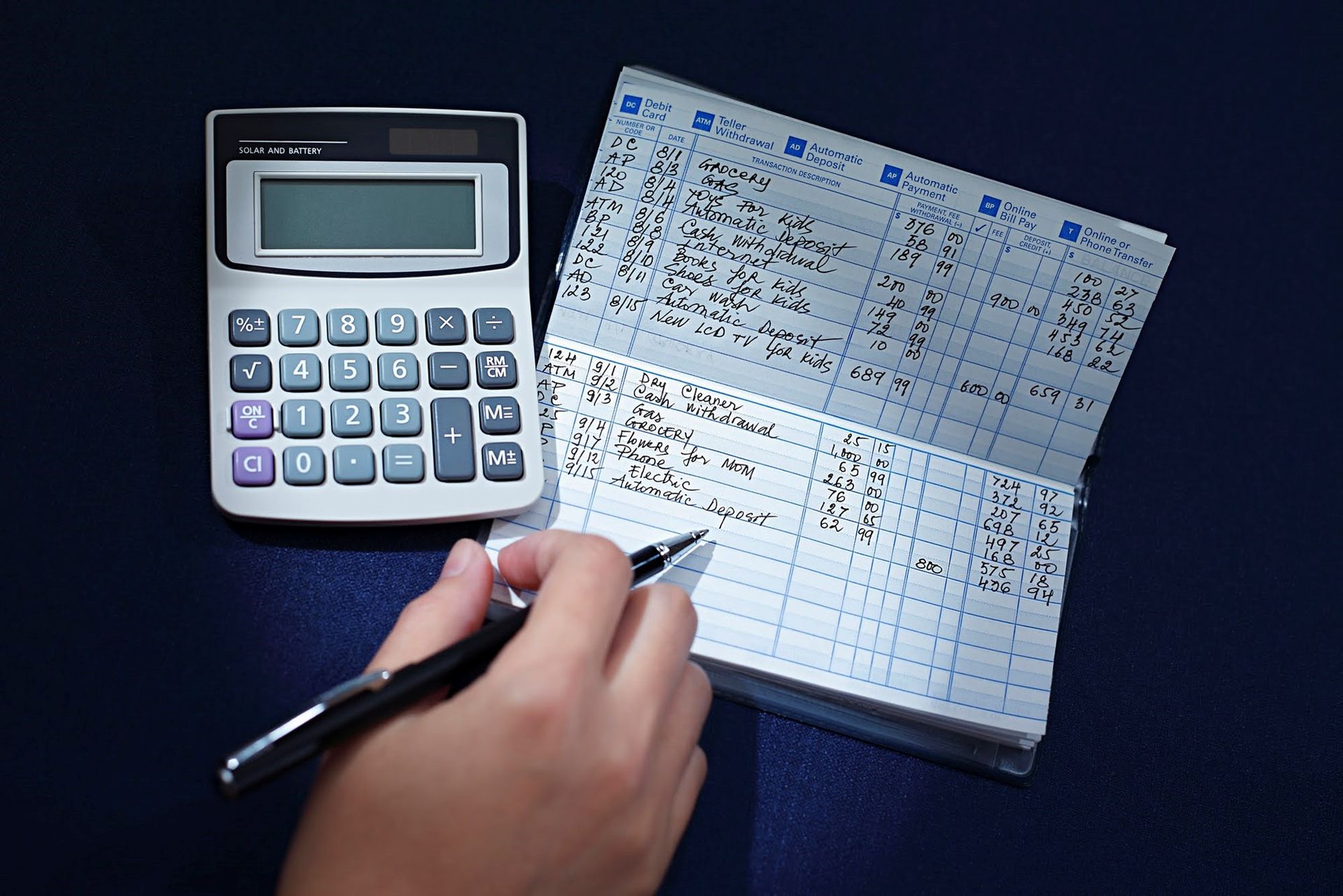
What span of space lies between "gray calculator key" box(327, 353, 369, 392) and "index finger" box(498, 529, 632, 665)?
0.51 ft

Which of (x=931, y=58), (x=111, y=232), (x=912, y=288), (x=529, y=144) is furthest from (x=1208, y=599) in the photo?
(x=111, y=232)

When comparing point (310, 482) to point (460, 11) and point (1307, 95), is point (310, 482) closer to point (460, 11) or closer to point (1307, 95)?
point (460, 11)

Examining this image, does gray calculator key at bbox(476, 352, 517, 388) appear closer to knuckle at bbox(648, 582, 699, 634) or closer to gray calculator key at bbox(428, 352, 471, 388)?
gray calculator key at bbox(428, 352, 471, 388)

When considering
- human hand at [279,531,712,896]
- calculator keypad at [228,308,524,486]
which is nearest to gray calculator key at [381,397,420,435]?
calculator keypad at [228,308,524,486]

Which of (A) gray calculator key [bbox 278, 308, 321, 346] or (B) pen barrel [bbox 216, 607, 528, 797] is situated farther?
(A) gray calculator key [bbox 278, 308, 321, 346]

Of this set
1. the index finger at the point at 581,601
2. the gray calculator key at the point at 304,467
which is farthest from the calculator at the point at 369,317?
the index finger at the point at 581,601

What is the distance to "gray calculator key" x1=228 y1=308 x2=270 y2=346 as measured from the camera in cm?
52

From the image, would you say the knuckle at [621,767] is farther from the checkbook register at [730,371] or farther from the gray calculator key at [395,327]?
the gray calculator key at [395,327]

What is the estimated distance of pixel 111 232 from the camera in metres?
0.55

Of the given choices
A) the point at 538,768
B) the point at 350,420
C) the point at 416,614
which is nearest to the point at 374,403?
the point at 350,420

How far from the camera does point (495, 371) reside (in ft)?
1.74

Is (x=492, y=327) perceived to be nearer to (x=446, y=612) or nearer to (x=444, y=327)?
(x=444, y=327)

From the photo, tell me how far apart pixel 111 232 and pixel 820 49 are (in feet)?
1.42

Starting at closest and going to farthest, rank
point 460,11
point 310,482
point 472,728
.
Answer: point 472,728
point 310,482
point 460,11
